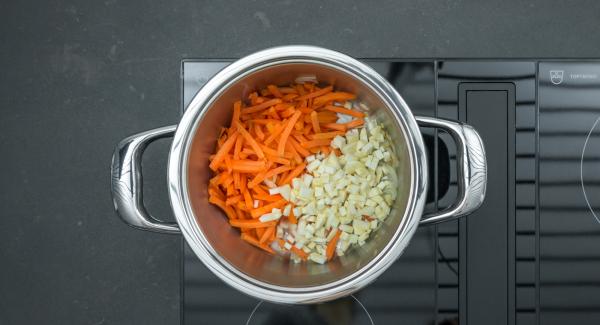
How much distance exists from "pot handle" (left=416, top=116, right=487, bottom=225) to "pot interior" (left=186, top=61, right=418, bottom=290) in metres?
0.06

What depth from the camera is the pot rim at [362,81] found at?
27.5 inches

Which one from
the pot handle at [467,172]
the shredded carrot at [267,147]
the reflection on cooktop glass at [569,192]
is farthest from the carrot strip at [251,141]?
the reflection on cooktop glass at [569,192]

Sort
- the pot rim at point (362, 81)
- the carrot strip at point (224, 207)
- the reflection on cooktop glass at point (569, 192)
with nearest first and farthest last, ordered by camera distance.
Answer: the pot rim at point (362, 81) < the carrot strip at point (224, 207) < the reflection on cooktop glass at point (569, 192)

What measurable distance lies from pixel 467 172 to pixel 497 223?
0.22 metres

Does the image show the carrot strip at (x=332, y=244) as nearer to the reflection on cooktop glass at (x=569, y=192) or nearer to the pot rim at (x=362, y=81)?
the pot rim at (x=362, y=81)

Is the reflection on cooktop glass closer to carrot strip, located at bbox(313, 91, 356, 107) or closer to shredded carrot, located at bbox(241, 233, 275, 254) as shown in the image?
carrot strip, located at bbox(313, 91, 356, 107)

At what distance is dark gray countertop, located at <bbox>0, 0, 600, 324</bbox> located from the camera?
101cm

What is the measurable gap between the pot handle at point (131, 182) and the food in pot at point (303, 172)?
103mm

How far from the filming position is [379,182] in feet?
2.66

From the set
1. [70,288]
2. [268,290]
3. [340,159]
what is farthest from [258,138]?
[70,288]

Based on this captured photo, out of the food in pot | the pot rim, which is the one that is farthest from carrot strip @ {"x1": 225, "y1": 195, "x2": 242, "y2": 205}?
the pot rim

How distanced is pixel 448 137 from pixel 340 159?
→ 221 mm

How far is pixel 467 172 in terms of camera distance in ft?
2.41

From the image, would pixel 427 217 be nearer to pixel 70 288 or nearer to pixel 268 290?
pixel 268 290
